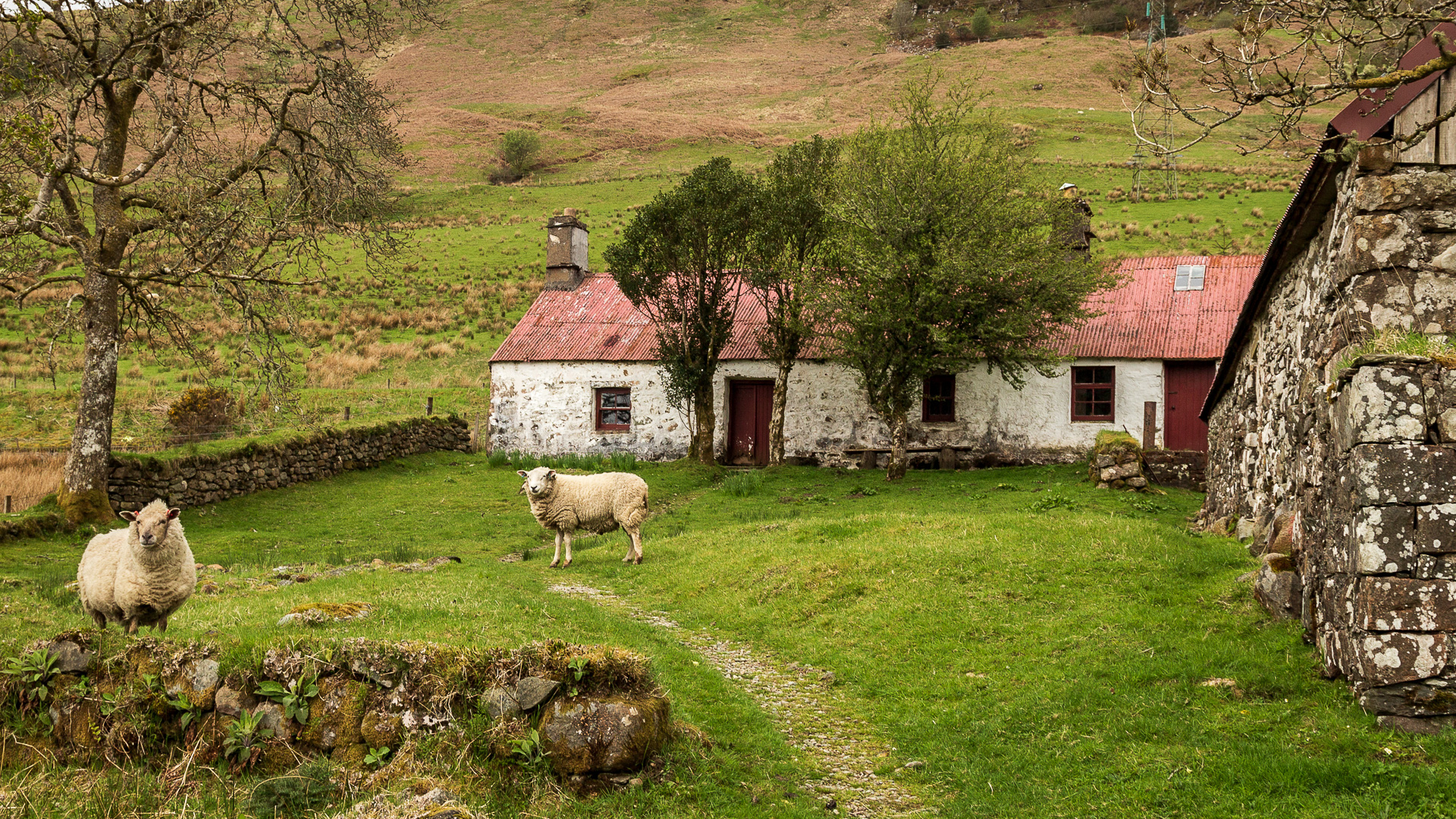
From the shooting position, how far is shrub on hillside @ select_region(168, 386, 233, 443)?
2953 centimetres

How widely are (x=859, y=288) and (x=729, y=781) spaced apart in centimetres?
2145

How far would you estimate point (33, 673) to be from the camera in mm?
7949

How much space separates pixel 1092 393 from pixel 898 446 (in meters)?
6.96

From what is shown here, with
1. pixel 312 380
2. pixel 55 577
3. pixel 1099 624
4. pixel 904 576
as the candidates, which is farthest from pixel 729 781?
pixel 312 380

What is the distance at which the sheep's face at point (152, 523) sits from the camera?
8828 mm

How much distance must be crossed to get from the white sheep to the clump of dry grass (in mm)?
13953

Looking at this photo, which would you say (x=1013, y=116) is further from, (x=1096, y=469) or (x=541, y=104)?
(x=1096, y=469)

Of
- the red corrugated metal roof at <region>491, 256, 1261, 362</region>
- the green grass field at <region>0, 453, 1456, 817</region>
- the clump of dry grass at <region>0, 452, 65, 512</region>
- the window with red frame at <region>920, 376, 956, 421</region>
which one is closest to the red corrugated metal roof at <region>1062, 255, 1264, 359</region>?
the red corrugated metal roof at <region>491, 256, 1261, 362</region>

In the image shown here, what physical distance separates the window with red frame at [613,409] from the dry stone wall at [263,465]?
617 centimetres

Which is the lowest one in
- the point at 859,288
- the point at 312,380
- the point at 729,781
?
the point at 729,781

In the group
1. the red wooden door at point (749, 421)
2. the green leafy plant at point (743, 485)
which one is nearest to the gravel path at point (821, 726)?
the green leafy plant at point (743, 485)

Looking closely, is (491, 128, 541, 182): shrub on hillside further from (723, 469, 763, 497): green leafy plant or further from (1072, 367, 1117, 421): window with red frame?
(1072, 367, 1117, 421): window with red frame

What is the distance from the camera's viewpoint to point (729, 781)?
24.8ft

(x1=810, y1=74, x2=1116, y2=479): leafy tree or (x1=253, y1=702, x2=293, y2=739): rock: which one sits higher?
(x1=810, y1=74, x2=1116, y2=479): leafy tree
